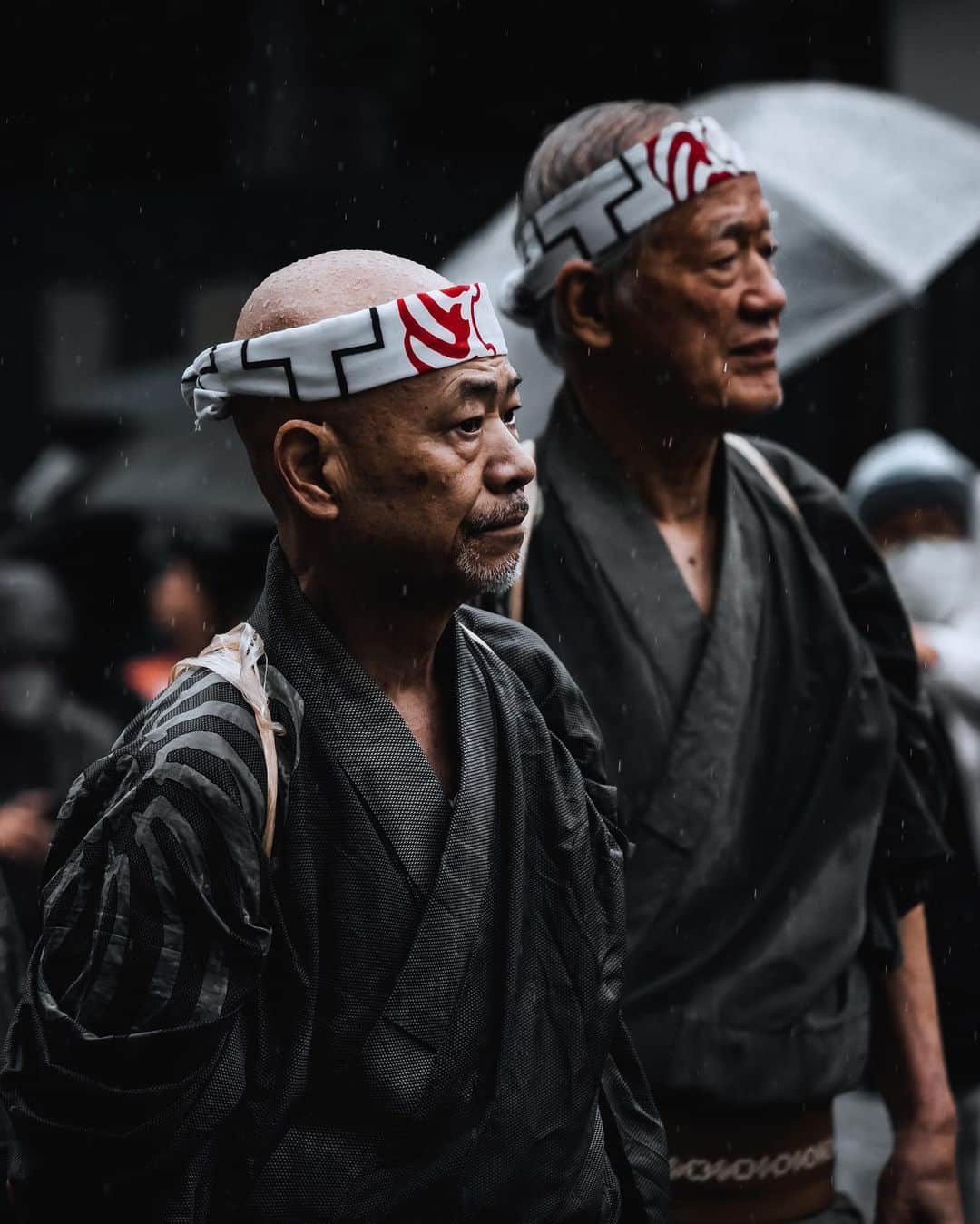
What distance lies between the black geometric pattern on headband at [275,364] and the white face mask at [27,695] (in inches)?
140

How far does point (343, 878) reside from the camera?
2010mm

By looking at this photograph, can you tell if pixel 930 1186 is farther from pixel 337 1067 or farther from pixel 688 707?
pixel 337 1067

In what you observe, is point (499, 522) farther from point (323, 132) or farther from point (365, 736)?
point (323, 132)

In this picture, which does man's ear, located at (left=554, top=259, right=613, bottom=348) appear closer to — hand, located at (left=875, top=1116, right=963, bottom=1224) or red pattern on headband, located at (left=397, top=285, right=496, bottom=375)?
red pattern on headband, located at (left=397, top=285, right=496, bottom=375)

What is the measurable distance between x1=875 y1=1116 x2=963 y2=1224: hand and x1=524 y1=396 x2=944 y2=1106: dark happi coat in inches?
8.3

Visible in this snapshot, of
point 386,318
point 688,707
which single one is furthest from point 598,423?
point 386,318

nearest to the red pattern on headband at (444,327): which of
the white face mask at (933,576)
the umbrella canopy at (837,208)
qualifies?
the umbrella canopy at (837,208)

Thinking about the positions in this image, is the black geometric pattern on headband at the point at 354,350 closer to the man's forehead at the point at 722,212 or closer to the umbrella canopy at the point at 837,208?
the man's forehead at the point at 722,212

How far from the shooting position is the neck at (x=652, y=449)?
3.04 meters

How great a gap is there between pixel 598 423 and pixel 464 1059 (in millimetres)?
1339

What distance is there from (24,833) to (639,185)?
2.27 m

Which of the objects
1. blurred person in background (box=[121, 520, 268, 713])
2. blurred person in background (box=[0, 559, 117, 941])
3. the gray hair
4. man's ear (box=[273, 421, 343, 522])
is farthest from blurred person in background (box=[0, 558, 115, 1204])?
man's ear (box=[273, 421, 343, 522])

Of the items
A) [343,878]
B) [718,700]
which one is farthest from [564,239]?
[343,878]

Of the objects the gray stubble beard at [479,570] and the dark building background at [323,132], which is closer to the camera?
the gray stubble beard at [479,570]
